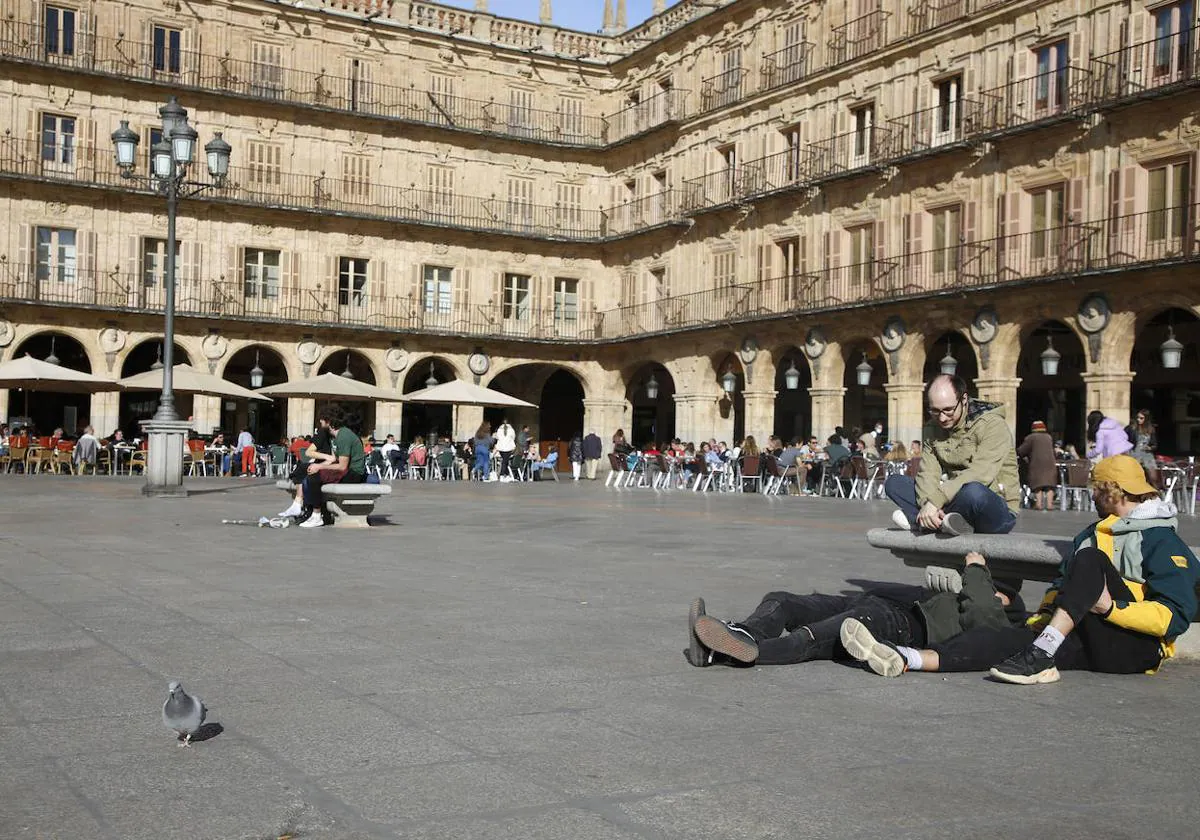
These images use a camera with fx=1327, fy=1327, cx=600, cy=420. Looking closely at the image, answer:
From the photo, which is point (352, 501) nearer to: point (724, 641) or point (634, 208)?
point (724, 641)

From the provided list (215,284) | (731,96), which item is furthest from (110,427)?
(731,96)

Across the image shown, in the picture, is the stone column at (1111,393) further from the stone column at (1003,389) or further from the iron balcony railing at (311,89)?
the iron balcony railing at (311,89)

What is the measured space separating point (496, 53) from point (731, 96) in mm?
8165

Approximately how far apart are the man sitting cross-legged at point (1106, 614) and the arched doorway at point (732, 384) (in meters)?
28.3

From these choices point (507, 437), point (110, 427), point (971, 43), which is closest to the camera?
point (971, 43)

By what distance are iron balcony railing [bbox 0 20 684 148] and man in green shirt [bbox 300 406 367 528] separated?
24.2m

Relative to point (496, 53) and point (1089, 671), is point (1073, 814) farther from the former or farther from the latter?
point (496, 53)

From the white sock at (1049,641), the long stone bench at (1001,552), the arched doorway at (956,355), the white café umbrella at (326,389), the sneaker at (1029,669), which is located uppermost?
the arched doorway at (956,355)

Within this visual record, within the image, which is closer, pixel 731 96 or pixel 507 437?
pixel 507 437

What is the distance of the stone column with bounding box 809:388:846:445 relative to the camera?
101 ft

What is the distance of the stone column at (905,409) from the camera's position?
28469mm

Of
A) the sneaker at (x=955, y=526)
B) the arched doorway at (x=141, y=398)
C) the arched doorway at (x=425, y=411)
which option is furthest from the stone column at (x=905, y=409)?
the sneaker at (x=955, y=526)

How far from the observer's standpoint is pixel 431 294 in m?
38.4

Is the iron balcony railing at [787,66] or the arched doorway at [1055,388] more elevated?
the iron balcony railing at [787,66]
